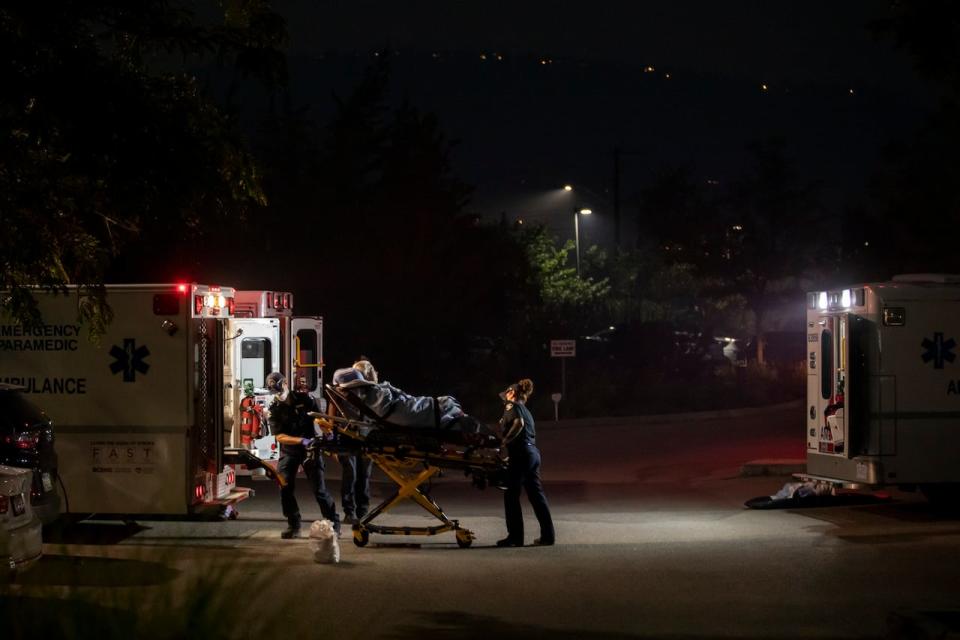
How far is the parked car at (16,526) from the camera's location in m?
8.77

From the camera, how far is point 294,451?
12.9m

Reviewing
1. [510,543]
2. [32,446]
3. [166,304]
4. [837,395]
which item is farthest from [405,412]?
[837,395]

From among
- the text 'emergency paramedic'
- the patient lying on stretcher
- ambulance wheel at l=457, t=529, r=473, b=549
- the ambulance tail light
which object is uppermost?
the text 'emergency paramedic'

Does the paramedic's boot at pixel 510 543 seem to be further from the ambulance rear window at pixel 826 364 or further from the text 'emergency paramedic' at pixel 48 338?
the text 'emergency paramedic' at pixel 48 338

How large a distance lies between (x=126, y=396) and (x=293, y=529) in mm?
2234

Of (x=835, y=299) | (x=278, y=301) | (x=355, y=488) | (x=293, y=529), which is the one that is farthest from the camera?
(x=278, y=301)

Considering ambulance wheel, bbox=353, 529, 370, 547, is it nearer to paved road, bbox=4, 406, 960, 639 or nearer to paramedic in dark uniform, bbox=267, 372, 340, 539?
paved road, bbox=4, 406, 960, 639

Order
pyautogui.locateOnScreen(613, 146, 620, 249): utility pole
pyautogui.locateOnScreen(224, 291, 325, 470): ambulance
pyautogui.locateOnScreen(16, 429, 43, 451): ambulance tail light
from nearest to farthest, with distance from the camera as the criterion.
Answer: pyautogui.locateOnScreen(16, 429, 43, 451): ambulance tail light < pyautogui.locateOnScreen(224, 291, 325, 470): ambulance < pyautogui.locateOnScreen(613, 146, 620, 249): utility pole

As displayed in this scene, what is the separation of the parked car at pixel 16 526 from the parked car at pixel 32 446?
151cm

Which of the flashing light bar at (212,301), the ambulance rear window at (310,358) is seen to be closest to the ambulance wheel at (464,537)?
the flashing light bar at (212,301)

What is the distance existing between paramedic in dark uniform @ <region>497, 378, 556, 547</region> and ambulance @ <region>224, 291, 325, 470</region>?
3.26 meters

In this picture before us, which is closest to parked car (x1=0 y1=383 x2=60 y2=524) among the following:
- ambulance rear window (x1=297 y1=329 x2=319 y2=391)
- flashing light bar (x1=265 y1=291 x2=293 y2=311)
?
flashing light bar (x1=265 y1=291 x2=293 y2=311)

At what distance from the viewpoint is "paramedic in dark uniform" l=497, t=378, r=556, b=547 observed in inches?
499

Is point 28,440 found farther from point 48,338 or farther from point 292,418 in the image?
point 292,418
